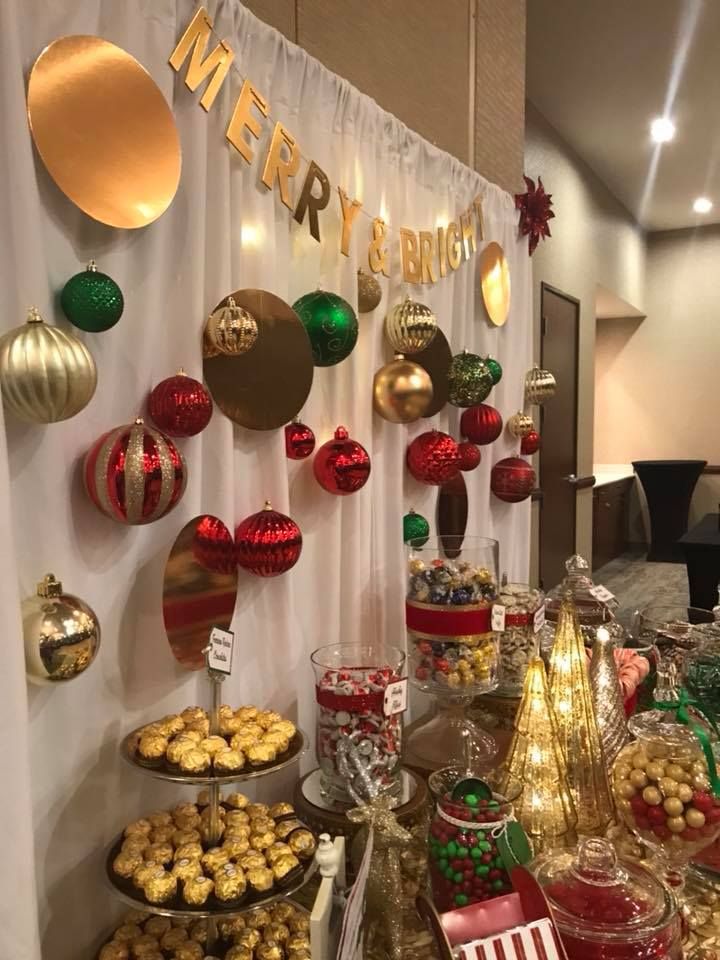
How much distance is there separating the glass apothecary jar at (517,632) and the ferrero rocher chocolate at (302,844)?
0.85 metres

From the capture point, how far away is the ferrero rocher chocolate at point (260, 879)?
1045mm

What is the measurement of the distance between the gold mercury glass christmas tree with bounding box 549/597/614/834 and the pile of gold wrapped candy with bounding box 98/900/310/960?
0.54 metres

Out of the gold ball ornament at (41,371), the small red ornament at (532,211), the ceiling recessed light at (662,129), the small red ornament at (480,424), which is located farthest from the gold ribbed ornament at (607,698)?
the ceiling recessed light at (662,129)

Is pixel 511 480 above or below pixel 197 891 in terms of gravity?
above

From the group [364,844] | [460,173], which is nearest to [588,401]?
[460,173]

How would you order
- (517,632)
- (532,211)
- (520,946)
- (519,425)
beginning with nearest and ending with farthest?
1. (520,946)
2. (517,632)
3. (519,425)
4. (532,211)

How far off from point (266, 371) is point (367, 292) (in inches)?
19.7

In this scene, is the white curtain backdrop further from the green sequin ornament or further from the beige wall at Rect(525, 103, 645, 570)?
the beige wall at Rect(525, 103, 645, 570)

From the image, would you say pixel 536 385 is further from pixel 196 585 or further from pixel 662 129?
pixel 662 129

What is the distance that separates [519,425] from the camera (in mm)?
2727

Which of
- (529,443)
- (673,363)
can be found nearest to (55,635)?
(529,443)

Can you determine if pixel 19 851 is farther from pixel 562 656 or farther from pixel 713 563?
pixel 713 563

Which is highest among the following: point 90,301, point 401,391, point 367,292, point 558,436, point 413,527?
point 367,292

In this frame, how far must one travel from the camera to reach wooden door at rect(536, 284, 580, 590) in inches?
177
